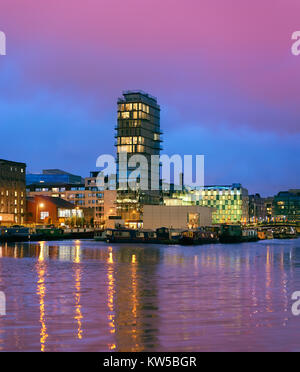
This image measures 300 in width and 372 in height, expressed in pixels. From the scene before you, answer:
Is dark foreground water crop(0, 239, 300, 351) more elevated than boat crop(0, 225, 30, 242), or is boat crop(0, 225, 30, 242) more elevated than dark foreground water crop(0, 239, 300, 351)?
boat crop(0, 225, 30, 242)

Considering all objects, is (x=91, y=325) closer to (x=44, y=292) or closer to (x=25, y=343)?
(x=25, y=343)

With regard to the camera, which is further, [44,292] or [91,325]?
[44,292]

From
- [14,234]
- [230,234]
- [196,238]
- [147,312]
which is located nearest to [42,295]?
[147,312]

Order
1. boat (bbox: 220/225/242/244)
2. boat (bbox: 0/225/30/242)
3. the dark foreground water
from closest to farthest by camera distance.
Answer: the dark foreground water
boat (bbox: 0/225/30/242)
boat (bbox: 220/225/242/244)

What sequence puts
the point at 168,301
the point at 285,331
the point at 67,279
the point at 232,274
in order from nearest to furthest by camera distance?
the point at 285,331
the point at 168,301
the point at 67,279
the point at 232,274

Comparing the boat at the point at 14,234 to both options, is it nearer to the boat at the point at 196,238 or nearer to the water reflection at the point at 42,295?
the boat at the point at 196,238

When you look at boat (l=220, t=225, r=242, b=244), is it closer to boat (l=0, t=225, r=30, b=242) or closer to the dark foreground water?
boat (l=0, t=225, r=30, b=242)

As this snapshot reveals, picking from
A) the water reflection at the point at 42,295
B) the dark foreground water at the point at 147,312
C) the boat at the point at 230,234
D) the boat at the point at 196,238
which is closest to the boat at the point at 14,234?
the boat at the point at 196,238

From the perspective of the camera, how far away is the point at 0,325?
30.8m

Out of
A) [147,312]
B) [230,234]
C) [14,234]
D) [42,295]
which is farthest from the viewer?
[230,234]

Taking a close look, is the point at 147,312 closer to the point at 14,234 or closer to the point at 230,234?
the point at 14,234

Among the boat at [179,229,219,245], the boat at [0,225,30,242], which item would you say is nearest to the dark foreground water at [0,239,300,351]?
the boat at [179,229,219,245]
